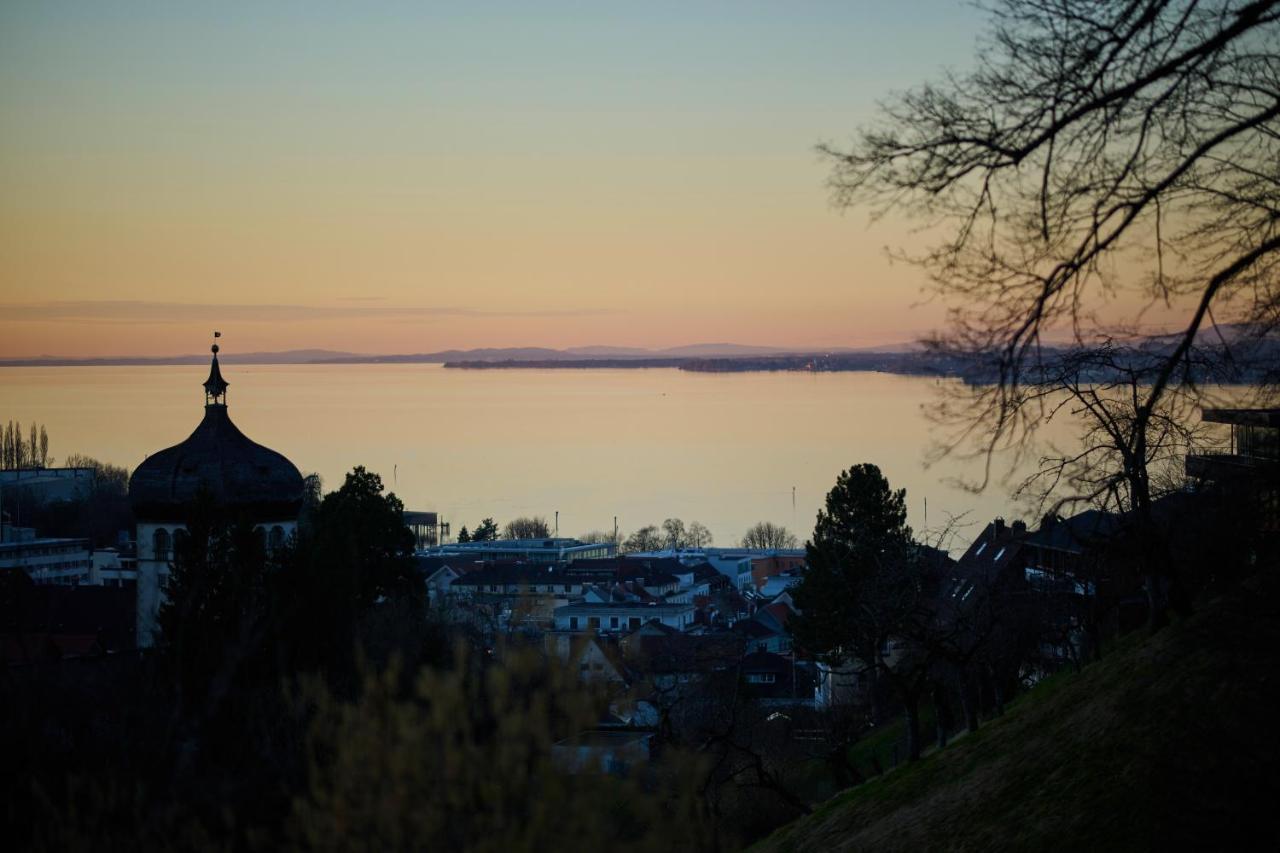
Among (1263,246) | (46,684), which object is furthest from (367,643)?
(1263,246)

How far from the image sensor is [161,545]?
103ft

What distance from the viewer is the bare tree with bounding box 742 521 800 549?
84500 millimetres

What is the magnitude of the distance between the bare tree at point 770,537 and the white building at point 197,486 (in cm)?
5456

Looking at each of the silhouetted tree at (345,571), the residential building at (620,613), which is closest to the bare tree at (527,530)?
the residential building at (620,613)

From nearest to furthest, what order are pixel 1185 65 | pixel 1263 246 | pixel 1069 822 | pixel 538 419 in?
pixel 1185 65, pixel 1263 246, pixel 1069 822, pixel 538 419

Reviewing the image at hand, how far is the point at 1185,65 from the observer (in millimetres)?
6086

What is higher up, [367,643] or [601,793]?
[601,793]

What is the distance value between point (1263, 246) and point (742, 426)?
12959 centimetres

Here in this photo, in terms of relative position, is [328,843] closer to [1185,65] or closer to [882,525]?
[1185,65]

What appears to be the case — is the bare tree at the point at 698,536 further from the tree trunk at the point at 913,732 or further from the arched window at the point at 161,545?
the tree trunk at the point at 913,732

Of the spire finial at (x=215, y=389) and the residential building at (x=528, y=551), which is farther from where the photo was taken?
the residential building at (x=528, y=551)

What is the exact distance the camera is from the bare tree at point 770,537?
277 feet

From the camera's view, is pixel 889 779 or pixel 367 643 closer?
pixel 889 779

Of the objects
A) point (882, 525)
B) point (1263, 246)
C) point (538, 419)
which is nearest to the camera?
point (1263, 246)
